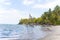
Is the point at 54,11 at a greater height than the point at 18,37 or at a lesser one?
greater

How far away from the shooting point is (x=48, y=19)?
4129mm

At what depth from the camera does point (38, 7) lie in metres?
4.03

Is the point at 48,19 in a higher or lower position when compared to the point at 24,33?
higher

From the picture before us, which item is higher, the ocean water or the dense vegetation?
the dense vegetation

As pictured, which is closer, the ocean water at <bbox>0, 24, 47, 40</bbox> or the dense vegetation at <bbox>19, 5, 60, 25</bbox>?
the dense vegetation at <bbox>19, 5, 60, 25</bbox>

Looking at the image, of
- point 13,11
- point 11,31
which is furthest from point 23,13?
point 11,31

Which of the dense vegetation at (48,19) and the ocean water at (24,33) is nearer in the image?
the dense vegetation at (48,19)

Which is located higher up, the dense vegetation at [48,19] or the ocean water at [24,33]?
the dense vegetation at [48,19]

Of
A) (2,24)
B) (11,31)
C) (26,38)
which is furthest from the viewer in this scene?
(11,31)

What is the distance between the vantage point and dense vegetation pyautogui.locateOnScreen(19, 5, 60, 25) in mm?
4063

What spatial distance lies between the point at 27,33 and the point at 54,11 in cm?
84

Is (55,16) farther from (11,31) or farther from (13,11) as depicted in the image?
(11,31)

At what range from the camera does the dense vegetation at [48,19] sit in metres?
4.06

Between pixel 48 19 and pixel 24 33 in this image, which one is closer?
pixel 48 19
